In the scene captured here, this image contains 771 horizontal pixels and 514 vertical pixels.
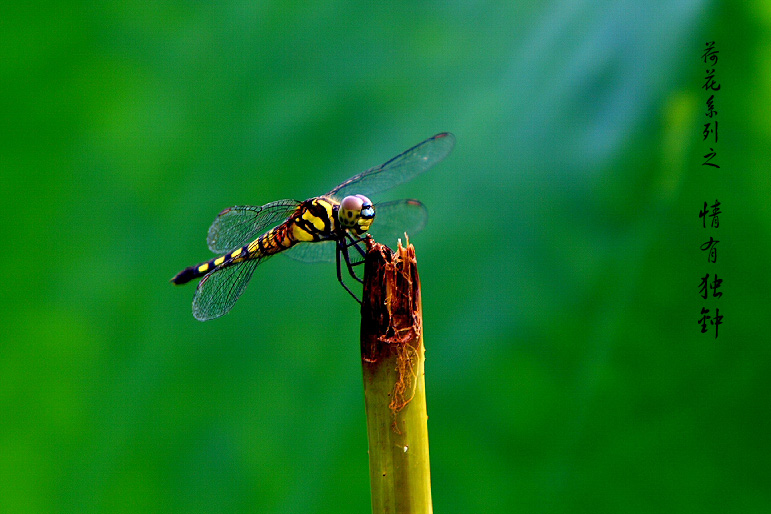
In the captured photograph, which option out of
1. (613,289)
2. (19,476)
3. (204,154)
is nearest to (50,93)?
(204,154)

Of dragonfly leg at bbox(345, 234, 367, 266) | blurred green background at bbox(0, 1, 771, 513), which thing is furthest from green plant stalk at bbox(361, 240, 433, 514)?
dragonfly leg at bbox(345, 234, 367, 266)

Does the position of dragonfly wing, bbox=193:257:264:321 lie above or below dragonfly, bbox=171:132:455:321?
below

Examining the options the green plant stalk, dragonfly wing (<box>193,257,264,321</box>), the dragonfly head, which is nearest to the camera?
the green plant stalk

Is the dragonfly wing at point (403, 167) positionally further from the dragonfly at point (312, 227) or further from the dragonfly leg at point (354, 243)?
the dragonfly leg at point (354, 243)

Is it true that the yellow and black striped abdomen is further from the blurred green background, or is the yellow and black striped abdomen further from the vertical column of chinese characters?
the vertical column of chinese characters

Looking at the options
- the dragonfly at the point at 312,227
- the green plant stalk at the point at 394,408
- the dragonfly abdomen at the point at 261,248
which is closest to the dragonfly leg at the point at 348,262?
the dragonfly at the point at 312,227

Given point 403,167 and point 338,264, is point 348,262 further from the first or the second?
point 403,167
